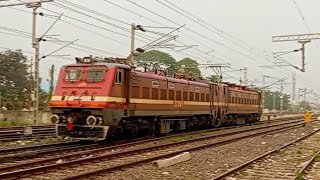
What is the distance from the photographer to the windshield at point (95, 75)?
60.3 feet

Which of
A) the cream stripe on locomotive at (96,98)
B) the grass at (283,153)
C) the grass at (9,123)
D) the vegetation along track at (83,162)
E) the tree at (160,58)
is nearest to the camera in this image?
the vegetation along track at (83,162)

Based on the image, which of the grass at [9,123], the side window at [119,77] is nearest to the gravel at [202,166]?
the side window at [119,77]

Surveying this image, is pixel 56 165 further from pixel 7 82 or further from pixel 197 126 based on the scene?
pixel 7 82

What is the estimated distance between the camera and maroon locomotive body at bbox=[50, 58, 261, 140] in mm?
17797

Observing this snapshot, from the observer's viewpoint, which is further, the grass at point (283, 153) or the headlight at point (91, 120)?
the headlight at point (91, 120)

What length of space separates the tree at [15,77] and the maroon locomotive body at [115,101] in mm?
30923

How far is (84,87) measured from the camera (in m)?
18.5

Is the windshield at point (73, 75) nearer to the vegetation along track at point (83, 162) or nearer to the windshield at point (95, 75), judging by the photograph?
Answer: the windshield at point (95, 75)

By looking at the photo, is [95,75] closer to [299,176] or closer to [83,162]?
[83,162]

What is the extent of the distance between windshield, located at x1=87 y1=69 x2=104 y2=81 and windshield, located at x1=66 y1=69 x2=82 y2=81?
516mm

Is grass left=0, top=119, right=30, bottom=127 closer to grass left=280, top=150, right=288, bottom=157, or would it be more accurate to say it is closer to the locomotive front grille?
the locomotive front grille

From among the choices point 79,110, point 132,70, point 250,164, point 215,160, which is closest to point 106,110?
point 79,110

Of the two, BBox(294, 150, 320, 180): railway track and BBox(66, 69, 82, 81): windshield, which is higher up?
BBox(66, 69, 82, 81): windshield

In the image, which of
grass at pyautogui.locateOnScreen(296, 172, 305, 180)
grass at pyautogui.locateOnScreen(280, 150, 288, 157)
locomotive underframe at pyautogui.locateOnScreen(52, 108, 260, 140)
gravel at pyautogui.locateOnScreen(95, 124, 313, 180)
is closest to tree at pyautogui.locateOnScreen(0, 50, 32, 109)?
locomotive underframe at pyautogui.locateOnScreen(52, 108, 260, 140)
